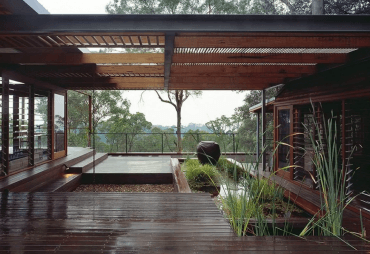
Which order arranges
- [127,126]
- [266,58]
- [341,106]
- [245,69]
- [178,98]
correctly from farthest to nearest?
[127,126] → [178,98] → [341,106] → [245,69] → [266,58]

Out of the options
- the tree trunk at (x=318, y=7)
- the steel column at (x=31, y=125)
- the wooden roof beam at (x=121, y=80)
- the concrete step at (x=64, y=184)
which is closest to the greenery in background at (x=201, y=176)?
the wooden roof beam at (x=121, y=80)

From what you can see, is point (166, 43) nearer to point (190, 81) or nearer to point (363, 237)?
point (363, 237)

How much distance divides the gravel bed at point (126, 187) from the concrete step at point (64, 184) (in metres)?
0.22

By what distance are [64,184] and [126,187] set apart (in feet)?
4.91

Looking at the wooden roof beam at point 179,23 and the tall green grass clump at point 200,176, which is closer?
the wooden roof beam at point 179,23

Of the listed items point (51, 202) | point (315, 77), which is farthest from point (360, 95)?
point (51, 202)

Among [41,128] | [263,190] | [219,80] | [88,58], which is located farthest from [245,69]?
[41,128]

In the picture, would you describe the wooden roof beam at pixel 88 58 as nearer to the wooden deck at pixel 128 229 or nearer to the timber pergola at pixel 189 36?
the timber pergola at pixel 189 36

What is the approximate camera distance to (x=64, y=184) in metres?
5.83

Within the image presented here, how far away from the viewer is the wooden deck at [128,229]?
2.28 metres

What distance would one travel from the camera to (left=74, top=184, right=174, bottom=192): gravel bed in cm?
656

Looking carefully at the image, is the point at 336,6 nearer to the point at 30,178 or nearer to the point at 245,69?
the point at 245,69

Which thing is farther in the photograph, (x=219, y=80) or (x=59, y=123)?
(x=59, y=123)

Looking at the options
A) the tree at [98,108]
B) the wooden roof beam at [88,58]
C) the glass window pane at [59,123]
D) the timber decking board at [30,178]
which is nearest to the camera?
the wooden roof beam at [88,58]
